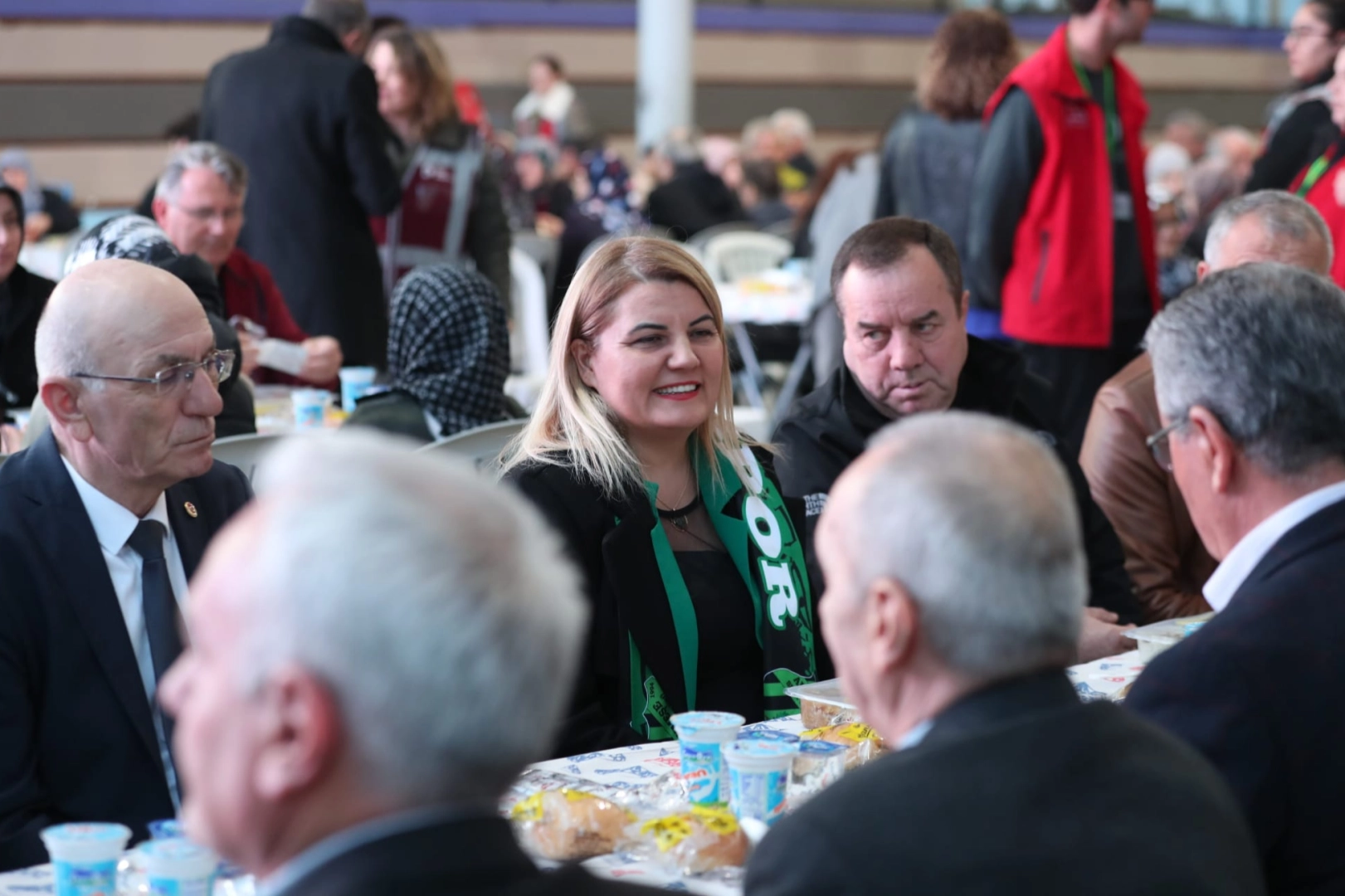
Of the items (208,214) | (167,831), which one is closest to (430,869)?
(167,831)

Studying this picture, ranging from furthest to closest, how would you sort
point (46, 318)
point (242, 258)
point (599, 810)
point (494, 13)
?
point (494, 13)
point (242, 258)
point (46, 318)
point (599, 810)

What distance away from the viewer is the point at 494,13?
50.6ft

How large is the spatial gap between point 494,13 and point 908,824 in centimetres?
1487

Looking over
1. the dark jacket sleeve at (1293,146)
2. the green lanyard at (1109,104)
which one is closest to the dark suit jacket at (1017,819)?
the green lanyard at (1109,104)

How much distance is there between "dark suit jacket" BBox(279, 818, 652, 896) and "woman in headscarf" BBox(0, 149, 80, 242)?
9252 millimetres

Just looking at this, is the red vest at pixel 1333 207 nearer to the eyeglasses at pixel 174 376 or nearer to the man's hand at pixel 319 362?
the man's hand at pixel 319 362

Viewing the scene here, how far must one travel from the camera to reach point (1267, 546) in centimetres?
189

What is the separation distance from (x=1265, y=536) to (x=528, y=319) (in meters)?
5.78

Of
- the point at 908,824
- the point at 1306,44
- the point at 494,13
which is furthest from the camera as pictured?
the point at 494,13

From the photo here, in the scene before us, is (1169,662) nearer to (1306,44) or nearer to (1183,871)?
(1183,871)

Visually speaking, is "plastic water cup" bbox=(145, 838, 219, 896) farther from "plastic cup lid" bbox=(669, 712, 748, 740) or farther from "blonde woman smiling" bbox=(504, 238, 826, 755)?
"blonde woman smiling" bbox=(504, 238, 826, 755)

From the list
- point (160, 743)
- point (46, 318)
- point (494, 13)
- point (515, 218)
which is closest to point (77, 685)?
point (160, 743)

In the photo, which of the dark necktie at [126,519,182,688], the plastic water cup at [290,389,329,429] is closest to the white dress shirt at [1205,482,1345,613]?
the dark necktie at [126,519,182,688]

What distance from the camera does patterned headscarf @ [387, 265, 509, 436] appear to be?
154 inches
